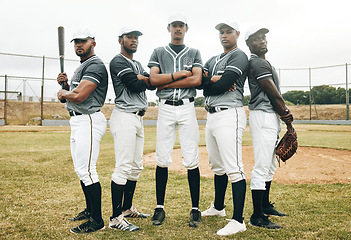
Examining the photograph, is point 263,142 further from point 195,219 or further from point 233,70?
point 195,219

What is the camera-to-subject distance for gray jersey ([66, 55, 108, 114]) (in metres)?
3.15

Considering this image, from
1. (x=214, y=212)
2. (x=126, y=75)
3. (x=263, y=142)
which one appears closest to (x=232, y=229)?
(x=214, y=212)

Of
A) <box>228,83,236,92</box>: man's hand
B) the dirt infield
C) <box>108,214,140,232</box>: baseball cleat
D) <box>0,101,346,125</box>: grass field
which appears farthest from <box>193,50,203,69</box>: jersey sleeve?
<box>0,101,346,125</box>: grass field

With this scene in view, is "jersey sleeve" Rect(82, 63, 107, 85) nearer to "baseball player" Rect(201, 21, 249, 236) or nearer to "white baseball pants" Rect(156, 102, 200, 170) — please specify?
"white baseball pants" Rect(156, 102, 200, 170)

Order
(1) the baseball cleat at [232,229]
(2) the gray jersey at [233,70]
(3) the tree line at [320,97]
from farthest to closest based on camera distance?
(3) the tree line at [320,97] → (2) the gray jersey at [233,70] → (1) the baseball cleat at [232,229]

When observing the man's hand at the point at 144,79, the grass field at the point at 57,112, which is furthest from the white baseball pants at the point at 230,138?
the grass field at the point at 57,112

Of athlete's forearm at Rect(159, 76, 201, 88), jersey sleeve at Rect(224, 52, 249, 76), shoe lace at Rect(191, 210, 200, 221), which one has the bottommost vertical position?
shoe lace at Rect(191, 210, 200, 221)

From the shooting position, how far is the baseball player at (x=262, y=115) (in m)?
3.29

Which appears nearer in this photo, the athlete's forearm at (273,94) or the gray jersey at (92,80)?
the gray jersey at (92,80)

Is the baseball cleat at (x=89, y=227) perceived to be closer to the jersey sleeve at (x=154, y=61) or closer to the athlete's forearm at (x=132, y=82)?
the athlete's forearm at (x=132, y=82)

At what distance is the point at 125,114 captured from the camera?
3.29 meters

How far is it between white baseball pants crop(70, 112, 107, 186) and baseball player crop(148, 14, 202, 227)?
731 millimetres

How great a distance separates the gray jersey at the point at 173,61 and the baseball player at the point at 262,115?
0.69 meters

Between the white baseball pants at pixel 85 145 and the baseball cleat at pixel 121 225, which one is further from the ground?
the white baseball pants at pixel 85 145
